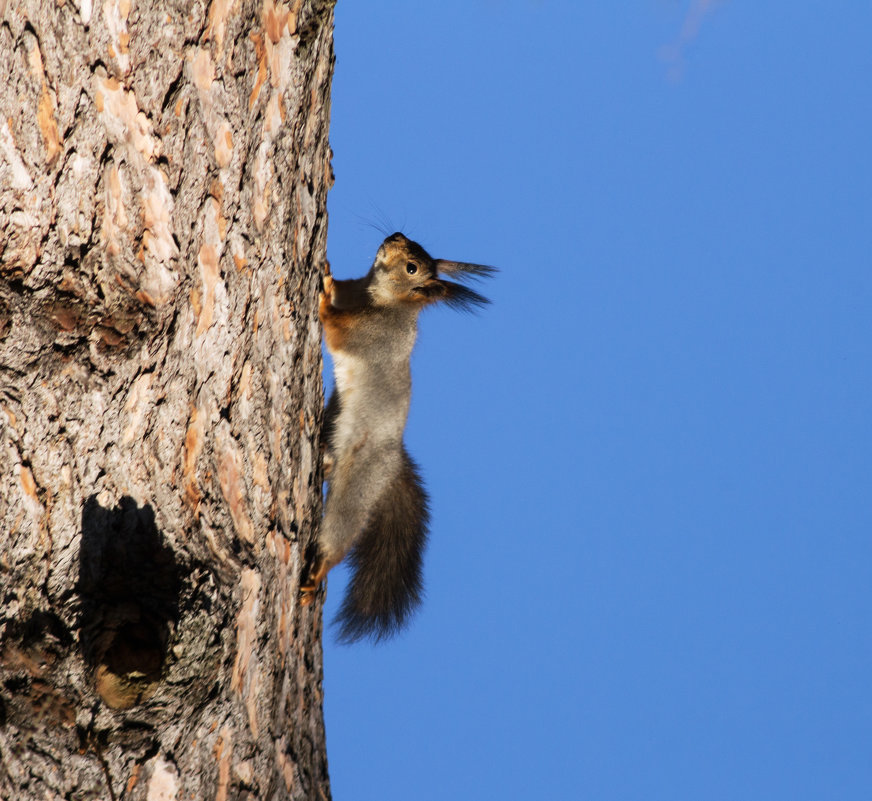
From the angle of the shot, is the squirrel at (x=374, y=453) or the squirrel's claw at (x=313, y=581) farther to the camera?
the squirrel at (x=374, y=453)

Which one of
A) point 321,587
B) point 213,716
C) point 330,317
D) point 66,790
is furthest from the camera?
point 330,317

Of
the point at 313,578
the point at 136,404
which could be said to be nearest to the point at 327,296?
the point at 313,578

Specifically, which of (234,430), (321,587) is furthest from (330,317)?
(234,430)

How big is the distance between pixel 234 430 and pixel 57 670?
441 millimetres

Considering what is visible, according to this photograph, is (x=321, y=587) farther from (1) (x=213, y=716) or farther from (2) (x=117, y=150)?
(2) (x=117, y=150)

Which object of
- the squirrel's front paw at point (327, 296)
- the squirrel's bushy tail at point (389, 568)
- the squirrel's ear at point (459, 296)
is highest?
the squirrel's ear at point (459, 296)

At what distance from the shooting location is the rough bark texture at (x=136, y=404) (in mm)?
1425

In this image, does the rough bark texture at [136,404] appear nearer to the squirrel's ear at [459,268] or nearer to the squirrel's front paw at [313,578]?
the squirrel's front paw at [313,578]

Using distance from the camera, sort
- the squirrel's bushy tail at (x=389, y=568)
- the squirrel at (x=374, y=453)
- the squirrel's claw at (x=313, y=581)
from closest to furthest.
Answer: the squirrel's claw at (x=313, y=581)
the squirrel at (x=374, y=453)
the squirrel's bushy tail at (x=389, y=568)

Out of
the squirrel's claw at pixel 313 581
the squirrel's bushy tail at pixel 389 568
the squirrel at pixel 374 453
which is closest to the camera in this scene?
the squirrel's claw at pixel 313 581

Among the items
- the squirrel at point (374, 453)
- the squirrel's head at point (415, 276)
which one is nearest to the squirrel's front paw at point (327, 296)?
the squirrel at point (374, 453)

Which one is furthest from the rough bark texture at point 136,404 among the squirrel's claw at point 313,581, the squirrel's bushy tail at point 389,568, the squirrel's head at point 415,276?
the squirrel's head at point 415,276

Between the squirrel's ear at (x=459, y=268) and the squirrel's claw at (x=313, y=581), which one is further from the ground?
the squirrel's ear at (x=459, y=268)

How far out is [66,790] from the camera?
1.40 meters
